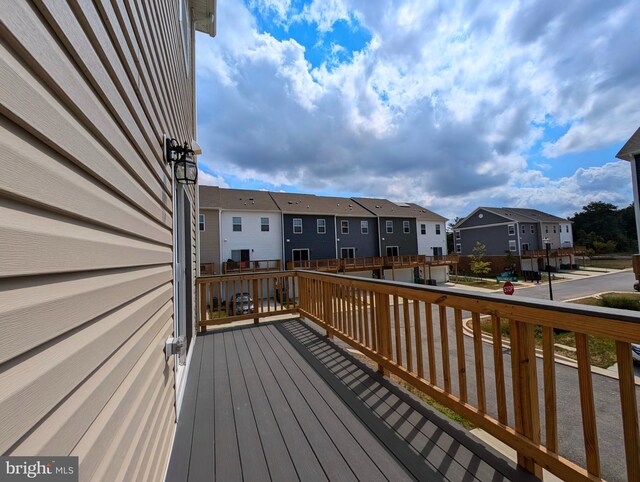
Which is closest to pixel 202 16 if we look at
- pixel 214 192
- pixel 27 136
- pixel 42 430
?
pixel 27 136

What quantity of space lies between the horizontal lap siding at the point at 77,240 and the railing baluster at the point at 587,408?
1.91 m

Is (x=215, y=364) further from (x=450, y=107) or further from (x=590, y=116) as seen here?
(x=590, y=116)

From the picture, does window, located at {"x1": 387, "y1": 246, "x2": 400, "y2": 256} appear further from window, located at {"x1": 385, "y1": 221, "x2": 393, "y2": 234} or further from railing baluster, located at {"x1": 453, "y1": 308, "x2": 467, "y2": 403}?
railing baluster, located at {"x1": 453, "y1": 308, "x2": 467, "y2": 403}

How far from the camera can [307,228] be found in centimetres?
1900

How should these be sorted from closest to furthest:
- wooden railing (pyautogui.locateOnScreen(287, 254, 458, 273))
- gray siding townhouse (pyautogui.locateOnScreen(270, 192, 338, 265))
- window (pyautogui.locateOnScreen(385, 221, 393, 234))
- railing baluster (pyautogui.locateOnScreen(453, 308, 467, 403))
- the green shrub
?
railing baluster (pyautogui.locateOnScreen(453, 308, 467, 403))
the green shrub
wooden railing (pyautogui.locateOnScreen(287, 254, 458, 273))
gray siding townhouse (pyautogui.locateOnScreen(270, 192, 338, 265))
window (pyautogui.locateOnScreen(385, 221, 393, 234))

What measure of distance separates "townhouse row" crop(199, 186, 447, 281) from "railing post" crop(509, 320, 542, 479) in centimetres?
1603

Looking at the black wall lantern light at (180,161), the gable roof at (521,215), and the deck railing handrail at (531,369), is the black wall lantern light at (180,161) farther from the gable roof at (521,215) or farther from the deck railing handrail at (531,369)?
the gable roof at (521,215)

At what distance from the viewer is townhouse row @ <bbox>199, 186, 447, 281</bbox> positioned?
1636cm

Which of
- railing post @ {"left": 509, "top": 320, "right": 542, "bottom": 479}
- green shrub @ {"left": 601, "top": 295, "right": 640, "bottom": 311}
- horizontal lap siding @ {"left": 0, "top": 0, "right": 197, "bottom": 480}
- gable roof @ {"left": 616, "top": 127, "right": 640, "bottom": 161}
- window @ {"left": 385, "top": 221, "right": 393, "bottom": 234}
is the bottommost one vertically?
green shrub @ {"left": 601, "top": 295, "right": 640, "bottom": 311}

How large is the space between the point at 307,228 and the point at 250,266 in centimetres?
485

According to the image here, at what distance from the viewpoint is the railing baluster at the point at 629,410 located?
112 centimetres

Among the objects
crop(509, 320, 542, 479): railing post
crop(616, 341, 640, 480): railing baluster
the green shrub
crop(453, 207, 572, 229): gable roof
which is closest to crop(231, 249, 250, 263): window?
crop(509, 320, 542, 479): railing post
